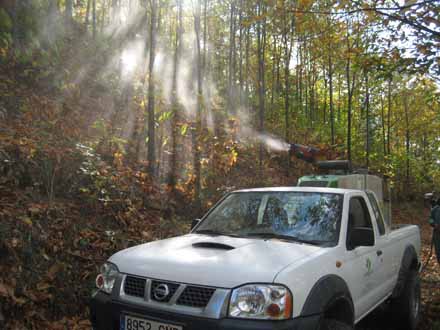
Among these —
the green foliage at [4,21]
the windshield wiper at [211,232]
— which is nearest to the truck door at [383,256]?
the windshield wiper at [211,232]

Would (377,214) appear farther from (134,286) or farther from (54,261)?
(54,261)

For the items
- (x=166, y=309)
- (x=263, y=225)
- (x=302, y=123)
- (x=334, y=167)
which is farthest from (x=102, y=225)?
(x=302, y=123)

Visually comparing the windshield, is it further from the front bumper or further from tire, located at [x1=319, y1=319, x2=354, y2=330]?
the front bumper

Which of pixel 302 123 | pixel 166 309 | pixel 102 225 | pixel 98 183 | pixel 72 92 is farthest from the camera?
pixel 302 123

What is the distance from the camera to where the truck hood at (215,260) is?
9.06 feet

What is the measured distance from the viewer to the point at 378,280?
4277mm

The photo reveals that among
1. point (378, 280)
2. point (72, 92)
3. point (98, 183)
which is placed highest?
point (72, 92)

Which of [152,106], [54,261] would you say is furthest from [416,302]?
[152,106]

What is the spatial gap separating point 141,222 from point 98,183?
3.58 ft

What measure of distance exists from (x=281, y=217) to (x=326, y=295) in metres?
1.09

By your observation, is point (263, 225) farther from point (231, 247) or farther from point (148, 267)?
point (148, 267)

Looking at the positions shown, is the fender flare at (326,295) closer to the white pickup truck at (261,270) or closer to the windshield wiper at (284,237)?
the white pickup truck at (261,270)

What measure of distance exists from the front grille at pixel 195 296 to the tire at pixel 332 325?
855 mm

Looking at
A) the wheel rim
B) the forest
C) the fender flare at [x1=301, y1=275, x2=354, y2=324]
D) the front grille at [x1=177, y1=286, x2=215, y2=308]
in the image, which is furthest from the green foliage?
the wheel rim
